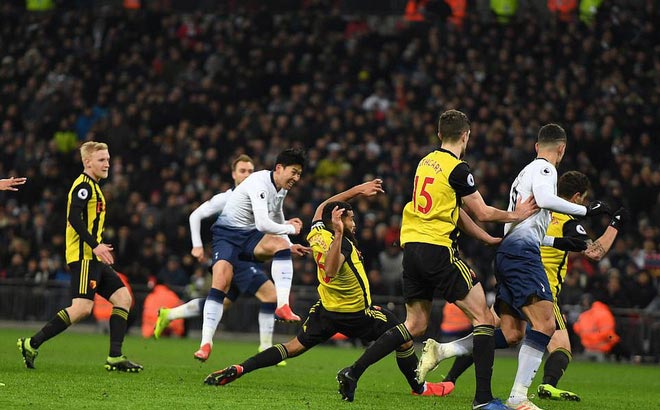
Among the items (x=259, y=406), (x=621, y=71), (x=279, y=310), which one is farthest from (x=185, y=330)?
(x=259, y=406)

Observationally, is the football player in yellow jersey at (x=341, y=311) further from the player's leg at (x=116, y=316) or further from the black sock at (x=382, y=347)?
the player's leg at (x=116, y=316)

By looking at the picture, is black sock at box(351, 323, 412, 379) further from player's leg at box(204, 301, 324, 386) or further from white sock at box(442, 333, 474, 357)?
player's leg at box(204, 301, 324, 386)

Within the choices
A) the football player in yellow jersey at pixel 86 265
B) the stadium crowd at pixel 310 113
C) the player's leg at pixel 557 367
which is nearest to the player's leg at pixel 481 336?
the player's leg at pixel 557 367

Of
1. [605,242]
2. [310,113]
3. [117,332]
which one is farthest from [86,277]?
[310,113]

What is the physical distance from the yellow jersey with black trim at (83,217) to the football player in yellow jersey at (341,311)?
218 cm

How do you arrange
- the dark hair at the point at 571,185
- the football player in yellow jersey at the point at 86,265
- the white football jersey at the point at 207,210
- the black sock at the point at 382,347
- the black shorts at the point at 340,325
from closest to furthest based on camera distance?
the black sock at the point at 382,347 < the black shorts at the point at 340,325 < the dark hair at the point at 571,185 < the football player in yellow jersey at the point at 86,265 < the white football jersey at the point at 207,210

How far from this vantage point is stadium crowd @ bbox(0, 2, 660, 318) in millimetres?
22188

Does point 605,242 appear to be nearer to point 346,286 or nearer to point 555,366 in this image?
point 555,366

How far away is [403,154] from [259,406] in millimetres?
15855

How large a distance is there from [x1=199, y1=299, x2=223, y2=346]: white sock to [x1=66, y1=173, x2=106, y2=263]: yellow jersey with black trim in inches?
55.9

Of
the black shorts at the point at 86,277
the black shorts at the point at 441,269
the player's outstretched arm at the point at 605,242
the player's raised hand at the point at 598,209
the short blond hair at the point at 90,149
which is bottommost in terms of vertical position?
the black shorts at the point at 86,277

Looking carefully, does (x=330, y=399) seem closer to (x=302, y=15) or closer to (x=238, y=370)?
(x=238, y=370)

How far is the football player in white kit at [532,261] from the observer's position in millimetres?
9125

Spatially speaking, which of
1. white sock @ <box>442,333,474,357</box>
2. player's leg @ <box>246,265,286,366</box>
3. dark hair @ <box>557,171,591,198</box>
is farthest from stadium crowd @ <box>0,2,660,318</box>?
white sock @ <box>442,333,474,357</box>
